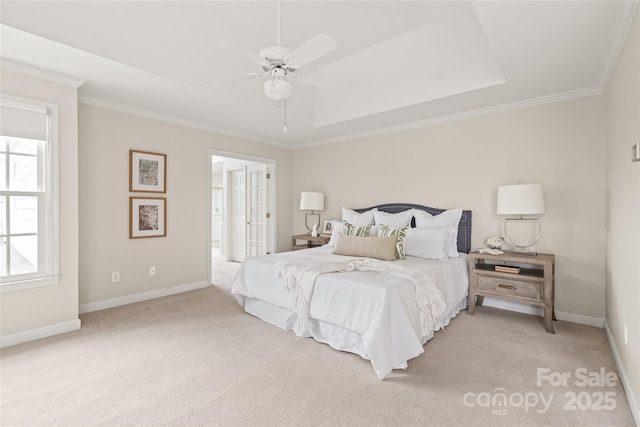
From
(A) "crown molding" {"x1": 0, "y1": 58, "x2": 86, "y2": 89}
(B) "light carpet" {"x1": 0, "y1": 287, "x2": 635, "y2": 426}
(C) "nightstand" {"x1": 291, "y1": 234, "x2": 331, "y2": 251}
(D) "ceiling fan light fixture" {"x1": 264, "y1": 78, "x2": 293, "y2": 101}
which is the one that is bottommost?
(B) "light carpet" {"x1": 0, "y1": 287, "x2": 635, "y2": 426}

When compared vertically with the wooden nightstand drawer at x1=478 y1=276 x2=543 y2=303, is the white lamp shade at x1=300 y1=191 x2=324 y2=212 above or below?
above

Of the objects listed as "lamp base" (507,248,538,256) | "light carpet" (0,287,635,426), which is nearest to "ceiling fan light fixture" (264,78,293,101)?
"light carpet" (0,287,635,426)

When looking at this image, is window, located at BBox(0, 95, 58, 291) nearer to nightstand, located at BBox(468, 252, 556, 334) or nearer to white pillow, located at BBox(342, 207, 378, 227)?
white pillow, located at BBox(342, 207, 378, 227)

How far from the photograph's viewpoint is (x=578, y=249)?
10.5 ft

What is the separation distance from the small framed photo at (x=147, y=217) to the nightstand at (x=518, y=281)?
390cm

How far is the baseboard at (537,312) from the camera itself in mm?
3102

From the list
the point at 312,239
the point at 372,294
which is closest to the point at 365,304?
the point at 372,294

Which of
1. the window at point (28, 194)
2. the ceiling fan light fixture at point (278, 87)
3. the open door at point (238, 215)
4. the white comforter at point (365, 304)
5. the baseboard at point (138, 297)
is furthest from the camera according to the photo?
the open door at point (238, 215)

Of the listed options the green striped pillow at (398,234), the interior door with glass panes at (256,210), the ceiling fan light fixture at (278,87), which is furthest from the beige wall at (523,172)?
the ceiling fan light fixture at (278,87)

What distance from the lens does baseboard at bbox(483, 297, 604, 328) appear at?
3.10m

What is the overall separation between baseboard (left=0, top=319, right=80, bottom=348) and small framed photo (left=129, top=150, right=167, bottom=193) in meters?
1.64

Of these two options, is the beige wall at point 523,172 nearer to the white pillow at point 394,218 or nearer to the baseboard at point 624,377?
the white pillow at point 394,218

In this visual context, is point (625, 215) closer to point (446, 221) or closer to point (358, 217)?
point (446, 221)

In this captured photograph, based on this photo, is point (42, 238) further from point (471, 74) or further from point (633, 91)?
point (633, 91)
